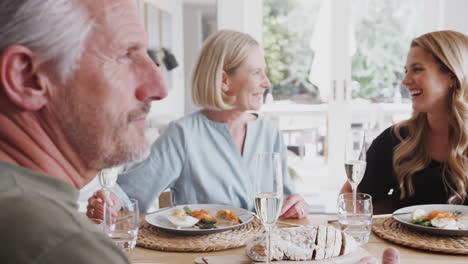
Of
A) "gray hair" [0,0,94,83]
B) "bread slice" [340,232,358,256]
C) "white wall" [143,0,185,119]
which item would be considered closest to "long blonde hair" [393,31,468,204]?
"bread slice" [340,232,358,256]

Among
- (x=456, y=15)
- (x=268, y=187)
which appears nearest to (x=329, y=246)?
(x=268, y=187)

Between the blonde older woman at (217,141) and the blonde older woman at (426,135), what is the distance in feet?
1.42

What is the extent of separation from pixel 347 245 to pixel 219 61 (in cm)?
108

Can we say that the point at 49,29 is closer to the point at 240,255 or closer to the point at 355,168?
the point at 240,255

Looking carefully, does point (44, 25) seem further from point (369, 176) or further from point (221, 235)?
A: point (369, 176)

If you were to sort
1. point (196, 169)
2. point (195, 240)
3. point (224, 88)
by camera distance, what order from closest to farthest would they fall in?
point (195, 240) → point (196, 169) → point (224, 88)

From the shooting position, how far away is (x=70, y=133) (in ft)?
2.52

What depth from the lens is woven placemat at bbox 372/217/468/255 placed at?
1342 mm

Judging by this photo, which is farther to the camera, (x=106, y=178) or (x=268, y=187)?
(x=106, y=178)

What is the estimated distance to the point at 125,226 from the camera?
4.33 ft

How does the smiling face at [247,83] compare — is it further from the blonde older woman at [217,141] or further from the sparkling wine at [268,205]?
the sparkling wine at [268,205]

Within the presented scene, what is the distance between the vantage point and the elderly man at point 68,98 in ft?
2.15

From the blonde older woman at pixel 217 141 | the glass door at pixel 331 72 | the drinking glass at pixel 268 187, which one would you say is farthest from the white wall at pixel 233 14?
the drinking glass at pixel 268 187

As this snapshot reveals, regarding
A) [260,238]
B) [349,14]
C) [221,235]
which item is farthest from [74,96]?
[349,14]
